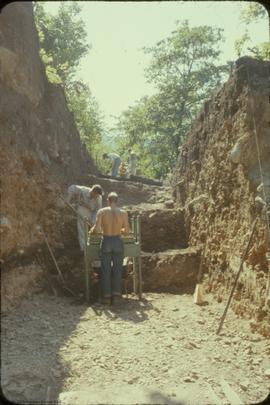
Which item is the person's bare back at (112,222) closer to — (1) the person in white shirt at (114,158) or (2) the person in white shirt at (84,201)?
(2) the person in white shirt at (84,201)

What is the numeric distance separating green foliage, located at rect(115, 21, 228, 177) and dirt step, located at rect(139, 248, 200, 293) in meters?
1.80

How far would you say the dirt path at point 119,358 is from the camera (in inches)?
84.5

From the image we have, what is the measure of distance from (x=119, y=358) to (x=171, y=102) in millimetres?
2068

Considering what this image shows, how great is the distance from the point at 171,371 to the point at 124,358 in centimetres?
31

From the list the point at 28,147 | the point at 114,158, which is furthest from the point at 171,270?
the point at 28,147

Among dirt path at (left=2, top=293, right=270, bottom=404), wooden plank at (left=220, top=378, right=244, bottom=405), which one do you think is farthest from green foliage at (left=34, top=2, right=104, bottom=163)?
wooden plank at (left=220, top=378, right=244, bottom=405)

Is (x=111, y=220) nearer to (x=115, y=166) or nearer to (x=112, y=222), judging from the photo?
(x=112, y=222)

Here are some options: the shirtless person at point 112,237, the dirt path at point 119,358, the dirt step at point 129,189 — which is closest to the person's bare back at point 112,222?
the shirtless person at point 112,237

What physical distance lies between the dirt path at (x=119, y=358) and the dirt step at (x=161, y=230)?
7.41 ft

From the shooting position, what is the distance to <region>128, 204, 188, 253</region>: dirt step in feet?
17.5

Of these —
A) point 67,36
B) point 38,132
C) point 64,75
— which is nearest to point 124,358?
point 38,132

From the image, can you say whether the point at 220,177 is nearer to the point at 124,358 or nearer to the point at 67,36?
the point at 67,36

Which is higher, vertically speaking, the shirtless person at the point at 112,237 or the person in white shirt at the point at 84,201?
the person in white shirt at the point at 84,201

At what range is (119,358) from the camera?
246 cm
